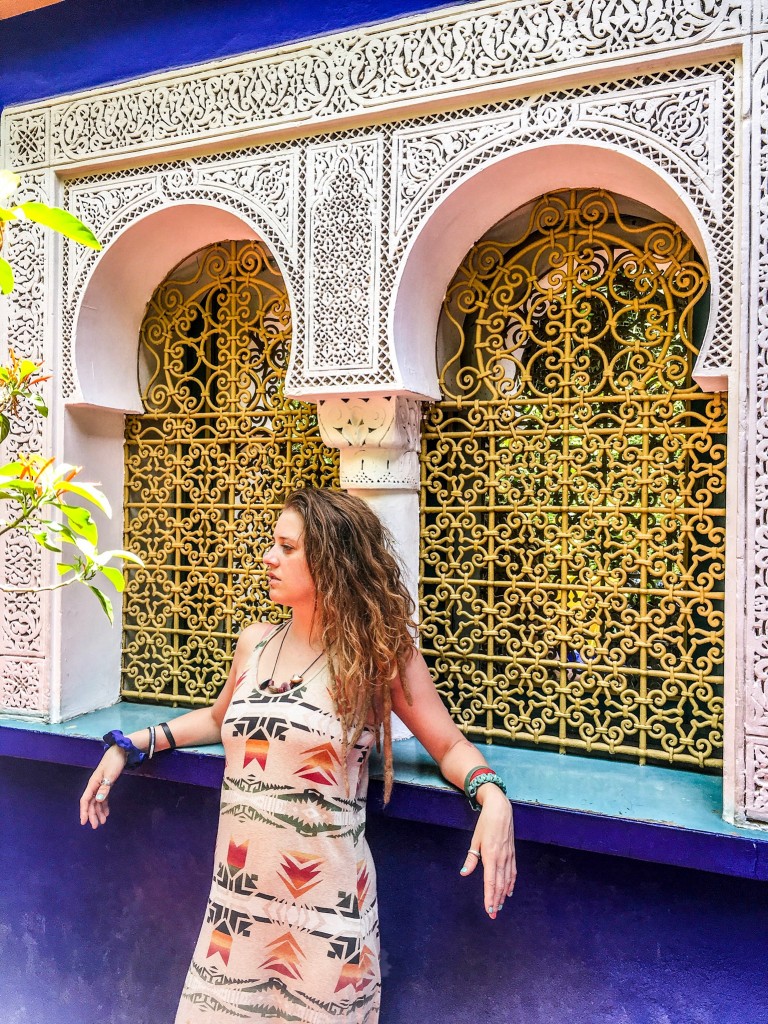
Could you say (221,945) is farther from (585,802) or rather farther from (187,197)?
(187,197)

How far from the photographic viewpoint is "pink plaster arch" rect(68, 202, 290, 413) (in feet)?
8.83

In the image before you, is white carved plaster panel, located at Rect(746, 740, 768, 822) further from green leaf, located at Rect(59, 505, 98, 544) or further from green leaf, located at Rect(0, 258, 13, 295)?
green leaf, located at Rect(0, 258, 13, 295)

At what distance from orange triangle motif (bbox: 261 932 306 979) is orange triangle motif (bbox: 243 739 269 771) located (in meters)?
0.40

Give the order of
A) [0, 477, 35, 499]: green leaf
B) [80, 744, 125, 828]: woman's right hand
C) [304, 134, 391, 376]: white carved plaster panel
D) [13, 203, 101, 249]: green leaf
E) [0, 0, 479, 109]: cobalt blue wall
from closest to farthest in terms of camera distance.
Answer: [13, 203, 101, 249]: green leaf → [0, 477, 35, 499]: green leaf → [80, 744, 125, 828]: woman's right hand → [304, 134, 391, 376]: white carved plaster panel → [0, 0, 479, 109]: cobalt blue wall

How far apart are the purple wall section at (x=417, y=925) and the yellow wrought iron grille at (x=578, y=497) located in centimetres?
39

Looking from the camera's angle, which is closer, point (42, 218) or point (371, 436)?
point (42, 218)

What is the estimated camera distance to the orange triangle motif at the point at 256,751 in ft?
6.16

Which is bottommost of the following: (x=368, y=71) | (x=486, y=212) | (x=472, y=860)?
(x=472, y=860)

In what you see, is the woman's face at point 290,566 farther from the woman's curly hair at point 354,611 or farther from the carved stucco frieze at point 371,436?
the carved stucco frieze at point 371,436

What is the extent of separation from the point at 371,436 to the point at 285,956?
1.38 metres

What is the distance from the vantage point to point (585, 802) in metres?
2.02

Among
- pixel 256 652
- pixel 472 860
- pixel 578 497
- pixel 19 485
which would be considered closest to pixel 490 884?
pixel 472 860

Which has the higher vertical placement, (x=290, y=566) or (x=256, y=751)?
(x=290, y=566)

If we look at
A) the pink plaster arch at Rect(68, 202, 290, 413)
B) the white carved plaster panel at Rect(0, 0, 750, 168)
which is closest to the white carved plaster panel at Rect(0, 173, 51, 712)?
the pink plaster arch at Rect(68, 202, 290, 413)
